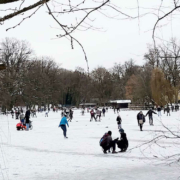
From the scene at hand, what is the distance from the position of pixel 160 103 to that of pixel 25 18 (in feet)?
10.8

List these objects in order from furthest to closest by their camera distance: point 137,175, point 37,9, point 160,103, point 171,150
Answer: point 171,150 < point 137,175 < point 160,103 < point 37,9

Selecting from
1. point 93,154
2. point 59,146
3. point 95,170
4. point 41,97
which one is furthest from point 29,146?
point 41,97

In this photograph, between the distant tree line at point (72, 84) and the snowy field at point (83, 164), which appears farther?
the distant tree line at point (72, 84)

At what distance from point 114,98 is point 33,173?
73.3 metres

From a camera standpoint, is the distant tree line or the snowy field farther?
the distant tree line

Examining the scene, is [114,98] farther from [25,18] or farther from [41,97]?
[25,18]

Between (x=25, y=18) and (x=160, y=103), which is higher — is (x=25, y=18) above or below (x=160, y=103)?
above

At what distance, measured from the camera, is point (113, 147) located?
12.9 meters

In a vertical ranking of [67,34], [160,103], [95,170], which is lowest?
[95,170]

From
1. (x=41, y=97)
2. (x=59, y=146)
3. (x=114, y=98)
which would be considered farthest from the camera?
(x=114, y=98)

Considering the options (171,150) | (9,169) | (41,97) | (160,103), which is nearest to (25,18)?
(160,103)

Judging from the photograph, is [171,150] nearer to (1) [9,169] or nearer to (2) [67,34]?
(1) [9,169]

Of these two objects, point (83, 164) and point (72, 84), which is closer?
point (83, 164)

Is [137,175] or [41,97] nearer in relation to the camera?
[137,175]
